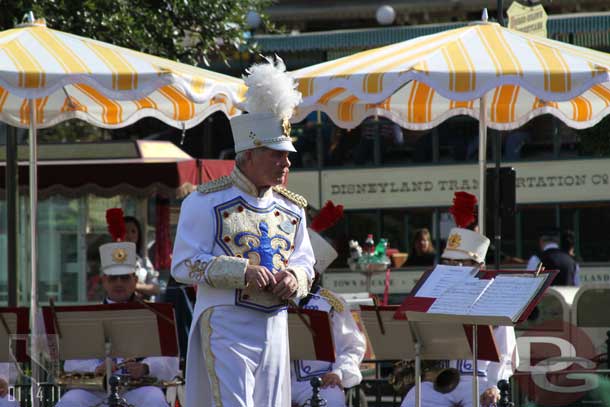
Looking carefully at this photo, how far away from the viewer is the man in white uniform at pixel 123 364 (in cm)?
814

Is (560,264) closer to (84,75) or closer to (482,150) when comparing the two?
(482,150)

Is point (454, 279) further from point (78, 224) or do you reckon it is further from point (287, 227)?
point (78, 224)

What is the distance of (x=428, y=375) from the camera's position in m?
8.15

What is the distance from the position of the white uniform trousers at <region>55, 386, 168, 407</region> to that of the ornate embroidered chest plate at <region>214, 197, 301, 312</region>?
2.39 metres

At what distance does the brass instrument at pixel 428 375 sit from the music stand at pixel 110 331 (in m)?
1.45

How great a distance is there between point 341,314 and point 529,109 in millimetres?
3427

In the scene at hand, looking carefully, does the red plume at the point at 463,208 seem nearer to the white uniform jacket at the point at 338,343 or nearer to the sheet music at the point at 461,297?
the white uniform jacket at the point at 338,343

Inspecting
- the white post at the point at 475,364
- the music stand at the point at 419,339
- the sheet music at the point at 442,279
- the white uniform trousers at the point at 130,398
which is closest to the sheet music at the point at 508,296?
the sheet music at the point at 442,279

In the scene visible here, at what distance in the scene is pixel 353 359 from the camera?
788cm

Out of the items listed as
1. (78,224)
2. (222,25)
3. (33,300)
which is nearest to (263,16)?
(222,25)

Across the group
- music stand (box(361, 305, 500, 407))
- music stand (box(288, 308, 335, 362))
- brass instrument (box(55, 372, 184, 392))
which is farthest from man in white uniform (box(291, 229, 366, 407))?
brass instrument (box(55, 372, 184, 392))

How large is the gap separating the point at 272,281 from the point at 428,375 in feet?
8.50

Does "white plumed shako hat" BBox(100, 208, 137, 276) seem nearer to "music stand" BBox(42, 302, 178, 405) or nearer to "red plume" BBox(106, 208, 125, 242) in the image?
"red plume" BBox(106, 208, 125, 242)
